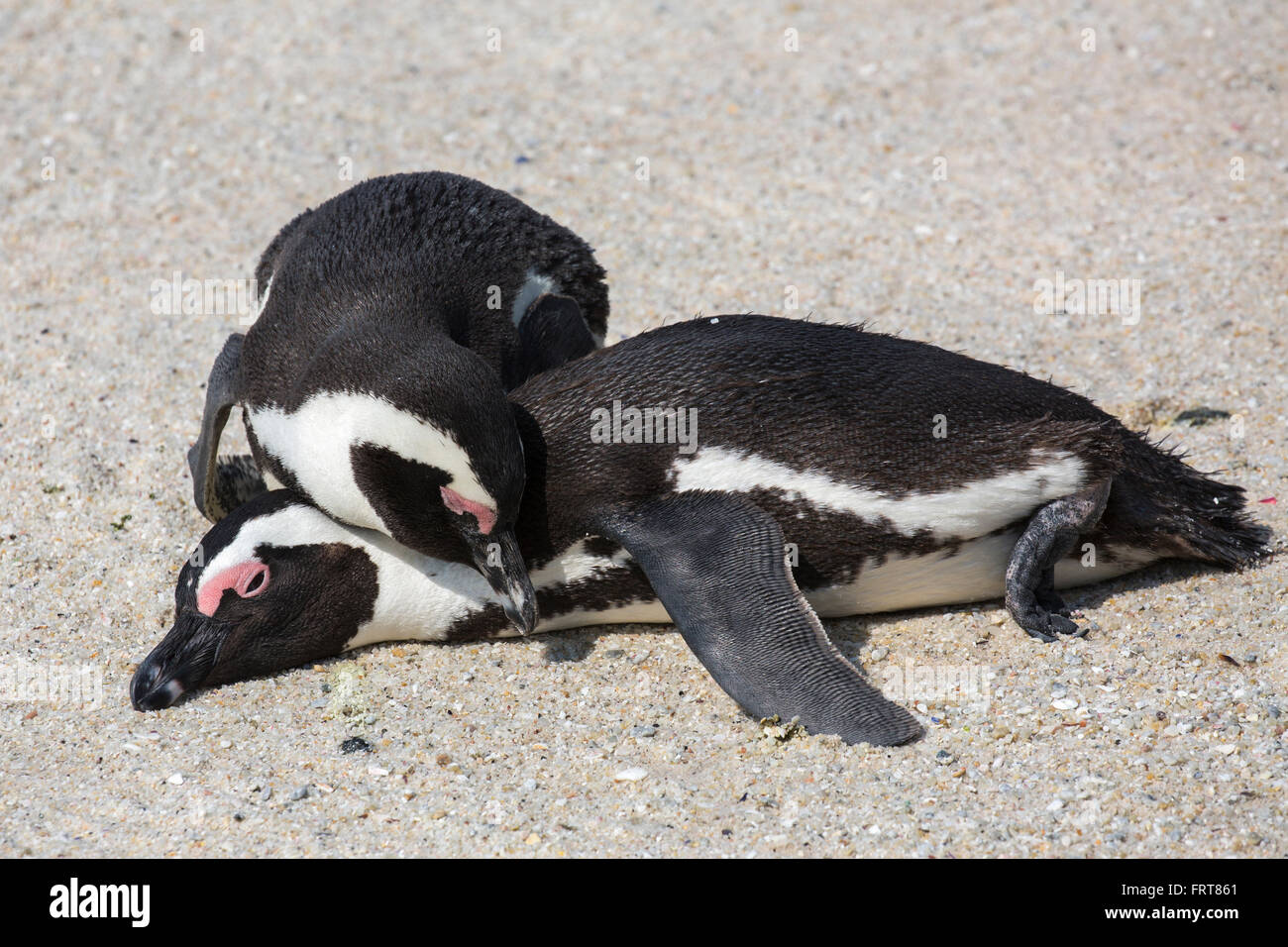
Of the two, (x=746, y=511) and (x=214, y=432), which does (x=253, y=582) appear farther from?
(x=746, y=511)

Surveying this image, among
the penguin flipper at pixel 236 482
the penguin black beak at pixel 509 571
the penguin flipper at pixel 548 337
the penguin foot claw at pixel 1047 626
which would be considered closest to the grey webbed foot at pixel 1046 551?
the penguin foot claw at pixel 1047 626

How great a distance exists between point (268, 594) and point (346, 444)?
54cm

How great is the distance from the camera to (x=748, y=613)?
3.55 m

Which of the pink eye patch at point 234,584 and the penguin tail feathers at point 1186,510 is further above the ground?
the penguin tail feathers at point 1186,510

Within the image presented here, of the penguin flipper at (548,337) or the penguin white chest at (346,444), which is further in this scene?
the penguin flipper at (548,337)

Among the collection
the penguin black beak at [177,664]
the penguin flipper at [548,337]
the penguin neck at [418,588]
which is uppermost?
the penguin flipper at [548,337]

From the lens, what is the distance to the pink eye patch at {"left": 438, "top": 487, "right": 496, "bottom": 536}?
142 inches

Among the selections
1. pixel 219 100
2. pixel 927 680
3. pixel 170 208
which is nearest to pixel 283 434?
pixel 927 680

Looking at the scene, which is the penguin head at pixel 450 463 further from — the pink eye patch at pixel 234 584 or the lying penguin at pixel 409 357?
the pink eye patch at pixel 234 584

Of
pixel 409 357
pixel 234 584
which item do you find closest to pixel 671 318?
pixel 409 357

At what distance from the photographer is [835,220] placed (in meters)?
6.39

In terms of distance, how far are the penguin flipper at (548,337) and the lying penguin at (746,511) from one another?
59cm

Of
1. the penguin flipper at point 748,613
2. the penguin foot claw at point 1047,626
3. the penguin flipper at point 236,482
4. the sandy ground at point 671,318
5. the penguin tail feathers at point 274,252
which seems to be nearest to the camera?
the sandy ground at point 671,318

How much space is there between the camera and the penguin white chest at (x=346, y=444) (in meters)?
3.53
